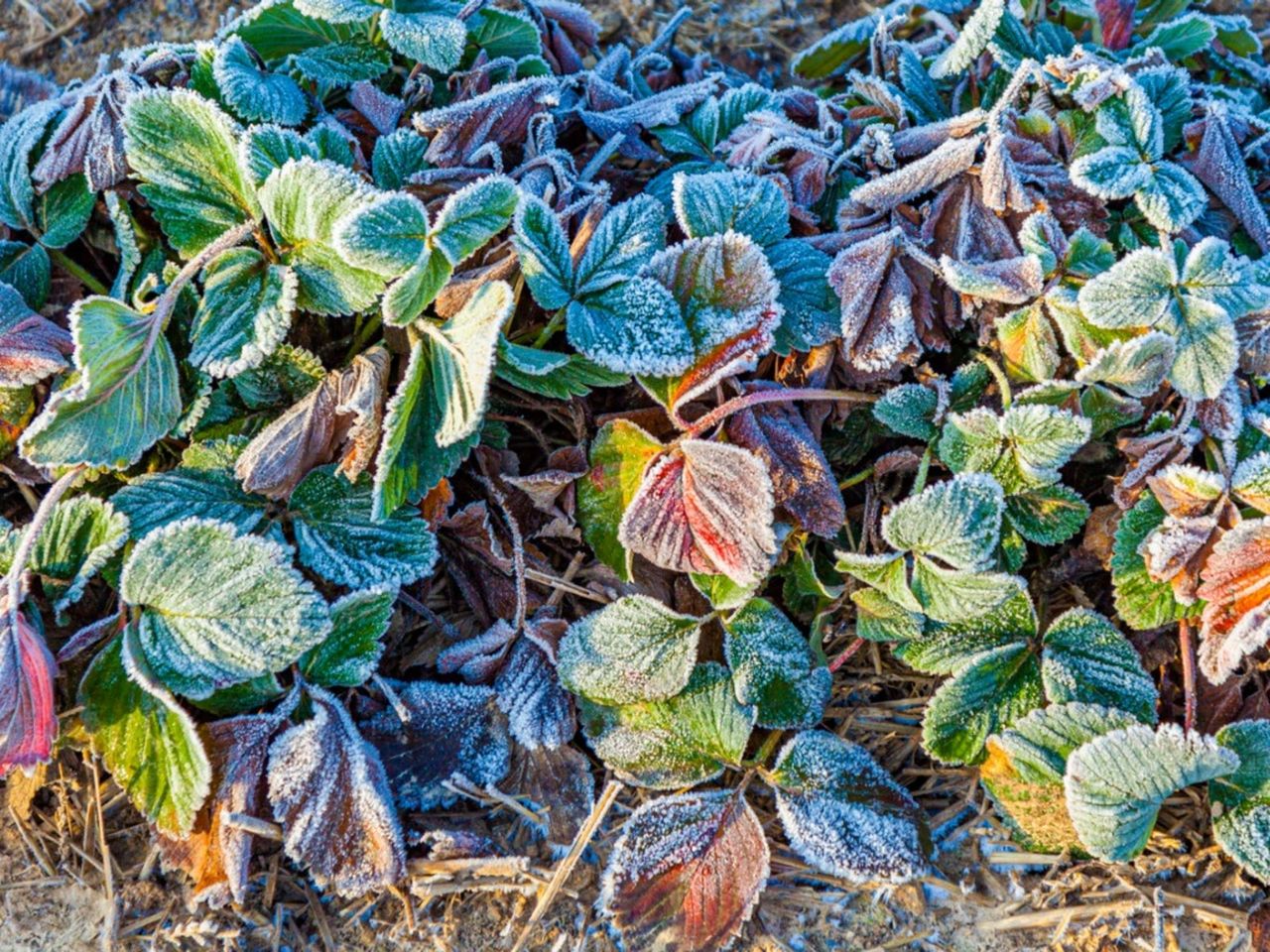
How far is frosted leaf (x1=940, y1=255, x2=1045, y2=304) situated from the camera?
4.04ft

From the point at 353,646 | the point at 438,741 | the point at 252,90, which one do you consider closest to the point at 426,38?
the point at 252,90

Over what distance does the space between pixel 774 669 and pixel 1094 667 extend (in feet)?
1.19

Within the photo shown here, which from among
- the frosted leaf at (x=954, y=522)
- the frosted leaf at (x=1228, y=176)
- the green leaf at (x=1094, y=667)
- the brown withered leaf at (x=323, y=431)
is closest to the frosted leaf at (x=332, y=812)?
the brown withered leaf at (x=323, y=431)

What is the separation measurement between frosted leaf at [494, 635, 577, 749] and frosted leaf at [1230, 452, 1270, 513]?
79 cm

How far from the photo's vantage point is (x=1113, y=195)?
4.19 ft

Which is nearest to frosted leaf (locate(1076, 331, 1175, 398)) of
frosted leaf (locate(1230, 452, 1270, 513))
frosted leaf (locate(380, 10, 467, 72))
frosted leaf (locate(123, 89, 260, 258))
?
frosted leaf (locate(1230, 452, 1270, 513))

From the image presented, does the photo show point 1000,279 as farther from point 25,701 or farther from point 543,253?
point 25,701

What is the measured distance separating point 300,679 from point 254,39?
2.78 feet

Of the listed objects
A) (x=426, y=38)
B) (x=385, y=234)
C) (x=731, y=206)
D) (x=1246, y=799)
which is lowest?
(x=1246, y=799)

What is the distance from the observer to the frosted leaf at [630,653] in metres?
1.24

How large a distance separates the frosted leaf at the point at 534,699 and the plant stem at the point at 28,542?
53cm

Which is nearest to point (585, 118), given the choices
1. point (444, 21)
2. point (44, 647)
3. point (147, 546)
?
point (444, 21)

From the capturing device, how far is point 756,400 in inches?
49.1

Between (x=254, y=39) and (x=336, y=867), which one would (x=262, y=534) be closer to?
(x=336, y=867)
